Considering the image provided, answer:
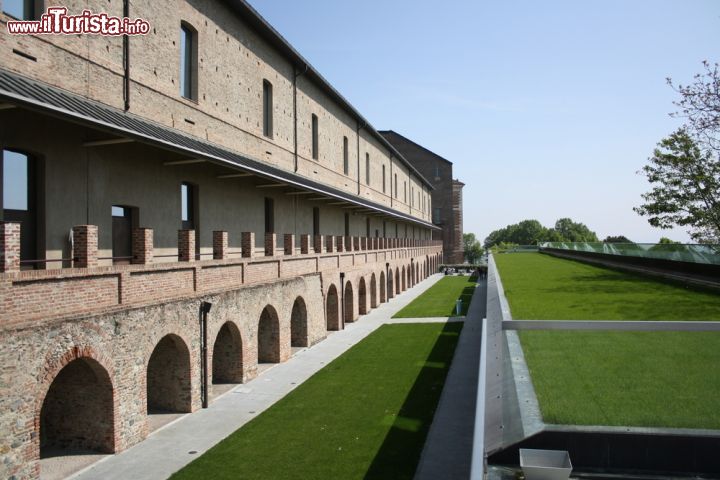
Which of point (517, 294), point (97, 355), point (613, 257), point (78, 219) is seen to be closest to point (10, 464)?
point (97, 355)

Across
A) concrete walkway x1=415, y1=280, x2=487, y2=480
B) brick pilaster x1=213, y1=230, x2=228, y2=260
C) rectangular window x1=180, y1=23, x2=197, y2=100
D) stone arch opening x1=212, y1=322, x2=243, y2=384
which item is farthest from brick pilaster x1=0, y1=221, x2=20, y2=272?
rectangular window x1=180, y1=23, x2=197, y2=100

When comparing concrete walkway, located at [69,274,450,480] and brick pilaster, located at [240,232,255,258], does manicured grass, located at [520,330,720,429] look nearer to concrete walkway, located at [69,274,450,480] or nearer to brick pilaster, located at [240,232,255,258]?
concrete walkway, located at [69,274,450,480]

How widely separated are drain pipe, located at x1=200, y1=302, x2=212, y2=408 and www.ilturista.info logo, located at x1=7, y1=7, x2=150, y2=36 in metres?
6.93

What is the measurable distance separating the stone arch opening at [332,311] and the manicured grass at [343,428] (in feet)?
21.3

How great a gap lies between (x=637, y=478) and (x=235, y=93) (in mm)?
16896

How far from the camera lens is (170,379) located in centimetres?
1316

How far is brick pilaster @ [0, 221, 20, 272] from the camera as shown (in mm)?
8320

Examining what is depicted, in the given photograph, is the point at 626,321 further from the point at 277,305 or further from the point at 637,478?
the point at 277,305

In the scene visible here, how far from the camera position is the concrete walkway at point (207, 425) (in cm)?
988

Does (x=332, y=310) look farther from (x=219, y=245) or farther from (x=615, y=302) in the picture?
(x=615, y=302)

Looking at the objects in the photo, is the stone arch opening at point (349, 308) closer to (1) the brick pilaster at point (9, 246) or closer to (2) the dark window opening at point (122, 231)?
(2) the dark window opening at point (122, 231)

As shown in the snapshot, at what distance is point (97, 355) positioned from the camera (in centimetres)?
996

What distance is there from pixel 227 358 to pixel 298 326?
5611 millimetres

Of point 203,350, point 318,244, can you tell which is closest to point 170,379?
point 203,350
